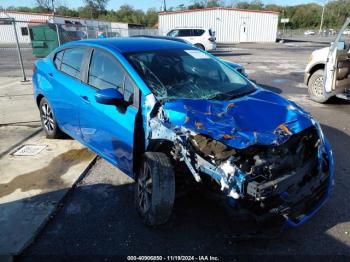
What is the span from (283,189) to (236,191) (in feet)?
1.28

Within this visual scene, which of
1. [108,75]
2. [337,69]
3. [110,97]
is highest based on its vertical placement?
[108,75]

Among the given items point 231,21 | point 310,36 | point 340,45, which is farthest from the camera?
point 310,36

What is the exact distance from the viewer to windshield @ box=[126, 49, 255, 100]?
3213 millimetres

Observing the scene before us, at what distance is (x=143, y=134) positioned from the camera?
3.01 metres

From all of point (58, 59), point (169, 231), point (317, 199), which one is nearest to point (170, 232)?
point (169, 231)

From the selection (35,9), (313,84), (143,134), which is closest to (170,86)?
(143,134)

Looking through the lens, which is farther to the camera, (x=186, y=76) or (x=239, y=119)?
(x=186, y=76)

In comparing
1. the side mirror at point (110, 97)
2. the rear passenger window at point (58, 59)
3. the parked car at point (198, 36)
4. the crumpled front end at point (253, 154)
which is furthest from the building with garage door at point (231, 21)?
the crumpled front end at point (253, 154)

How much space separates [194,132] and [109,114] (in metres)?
1.14

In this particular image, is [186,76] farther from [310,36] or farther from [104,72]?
[310,36]

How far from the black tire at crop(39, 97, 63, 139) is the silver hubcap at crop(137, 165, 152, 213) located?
99.9 inches

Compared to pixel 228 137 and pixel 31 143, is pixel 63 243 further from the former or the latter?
pixel 31 143

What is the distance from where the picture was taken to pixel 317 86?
25.9ft

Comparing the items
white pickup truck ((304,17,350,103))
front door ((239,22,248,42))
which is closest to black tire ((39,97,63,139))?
white pickup truck ((304,17,350,103))
